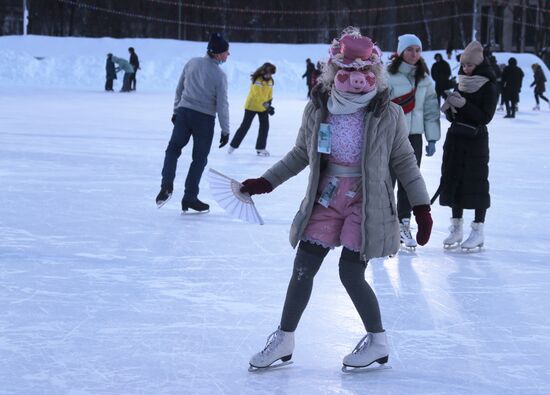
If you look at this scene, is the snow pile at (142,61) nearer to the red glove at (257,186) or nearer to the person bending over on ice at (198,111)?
the person bending over on ice at (198,111)

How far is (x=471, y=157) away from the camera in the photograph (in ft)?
20.0

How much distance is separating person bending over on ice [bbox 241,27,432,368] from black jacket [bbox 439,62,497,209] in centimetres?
253

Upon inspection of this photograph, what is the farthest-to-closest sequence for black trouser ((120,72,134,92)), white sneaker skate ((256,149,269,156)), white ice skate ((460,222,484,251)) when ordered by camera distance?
black trouser ((120,72,134,92)) < white sneaker skate ((256,149,269,156)) < white ice skate ((460,222,484,251))

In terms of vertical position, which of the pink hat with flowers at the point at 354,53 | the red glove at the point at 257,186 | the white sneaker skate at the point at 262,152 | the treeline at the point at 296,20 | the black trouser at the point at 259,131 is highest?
the treeline at the point at 296,20

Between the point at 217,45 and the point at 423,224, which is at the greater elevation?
the point at 217,45

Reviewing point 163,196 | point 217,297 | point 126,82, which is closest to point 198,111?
point 163,196

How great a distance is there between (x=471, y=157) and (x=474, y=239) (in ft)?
1.72

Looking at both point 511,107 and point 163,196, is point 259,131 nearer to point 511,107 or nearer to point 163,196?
point 163,196

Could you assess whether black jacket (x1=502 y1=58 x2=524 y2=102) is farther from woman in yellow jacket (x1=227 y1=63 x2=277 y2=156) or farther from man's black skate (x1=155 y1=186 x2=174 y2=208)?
→ man's black skate (x1=155 y1=186 x2=174 y2=208)

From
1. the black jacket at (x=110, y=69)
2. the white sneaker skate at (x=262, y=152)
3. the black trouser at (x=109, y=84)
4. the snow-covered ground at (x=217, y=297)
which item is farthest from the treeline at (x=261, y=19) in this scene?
the snow-covered ground at (x=217, y=297)

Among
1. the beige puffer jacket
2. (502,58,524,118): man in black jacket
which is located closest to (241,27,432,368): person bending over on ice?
the beige puffer jacket

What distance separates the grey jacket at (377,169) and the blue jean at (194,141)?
3868 millimetres

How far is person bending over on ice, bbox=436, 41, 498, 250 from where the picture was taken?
235 inches

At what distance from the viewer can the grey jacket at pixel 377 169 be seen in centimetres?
346
